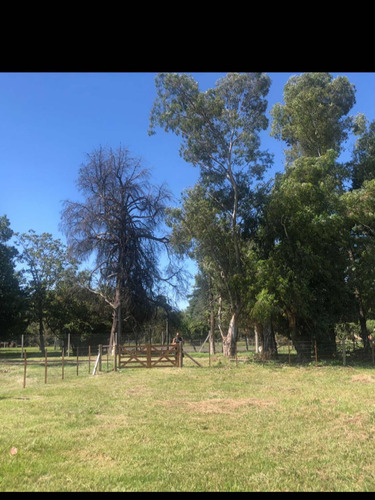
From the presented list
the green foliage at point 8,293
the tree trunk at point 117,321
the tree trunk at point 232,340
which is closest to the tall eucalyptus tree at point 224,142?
the tree trunk at point 232,340

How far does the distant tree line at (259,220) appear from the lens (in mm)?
19828

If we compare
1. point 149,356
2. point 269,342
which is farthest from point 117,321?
point 269,342

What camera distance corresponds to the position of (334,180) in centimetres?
2198

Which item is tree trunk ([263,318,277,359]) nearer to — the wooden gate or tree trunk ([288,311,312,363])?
tree trunk ([288,311,312,363])

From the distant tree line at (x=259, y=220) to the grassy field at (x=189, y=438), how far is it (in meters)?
8.84

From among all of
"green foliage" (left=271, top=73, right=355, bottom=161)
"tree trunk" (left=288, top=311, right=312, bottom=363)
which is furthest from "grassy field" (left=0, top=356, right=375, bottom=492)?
"green foliage" (left=271, top=73, right=355, bottom=161)

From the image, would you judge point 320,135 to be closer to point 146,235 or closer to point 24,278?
point 146,235

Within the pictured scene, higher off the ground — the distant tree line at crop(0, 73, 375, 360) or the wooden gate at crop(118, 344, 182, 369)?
the distant tree line at crop(0, 73, 375, 360)

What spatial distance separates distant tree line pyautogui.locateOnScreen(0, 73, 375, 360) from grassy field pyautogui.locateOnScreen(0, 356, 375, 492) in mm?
8840

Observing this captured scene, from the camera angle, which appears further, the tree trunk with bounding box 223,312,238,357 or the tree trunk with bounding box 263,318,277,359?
the tree trunk with bounding box 223,312,238,357

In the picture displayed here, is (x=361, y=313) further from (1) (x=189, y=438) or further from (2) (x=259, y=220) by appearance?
(1) (x=189, y=438)

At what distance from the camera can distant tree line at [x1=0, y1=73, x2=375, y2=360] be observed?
65.1ft

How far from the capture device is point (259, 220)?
22406 mm
